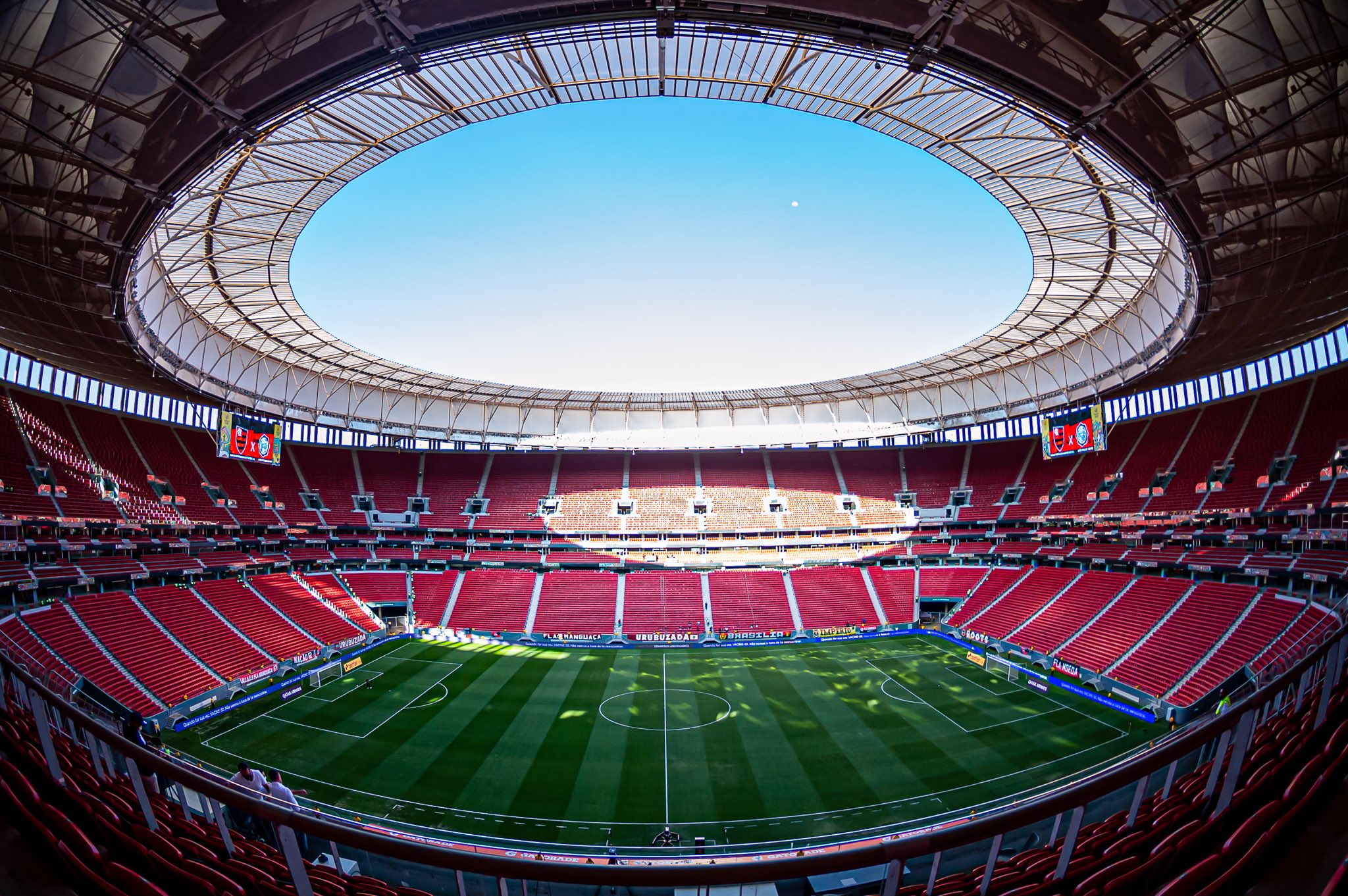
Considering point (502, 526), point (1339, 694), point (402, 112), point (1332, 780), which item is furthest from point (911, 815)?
point (502, 526)

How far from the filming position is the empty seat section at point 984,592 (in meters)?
44.2

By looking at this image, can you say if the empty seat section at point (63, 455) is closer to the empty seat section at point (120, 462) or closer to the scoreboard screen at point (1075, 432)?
the empty seat section at point (120, 462)

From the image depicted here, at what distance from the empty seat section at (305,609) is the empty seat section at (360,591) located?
A: 3.00 feet

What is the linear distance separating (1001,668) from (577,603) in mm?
27397

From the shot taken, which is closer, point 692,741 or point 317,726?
point 692,741

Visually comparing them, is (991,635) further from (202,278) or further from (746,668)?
(202,278)

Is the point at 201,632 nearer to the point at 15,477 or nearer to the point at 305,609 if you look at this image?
the point at 305,609

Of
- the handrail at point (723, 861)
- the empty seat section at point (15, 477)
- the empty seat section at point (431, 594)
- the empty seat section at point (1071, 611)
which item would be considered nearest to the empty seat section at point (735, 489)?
the empty seat section at point (1071, 611)

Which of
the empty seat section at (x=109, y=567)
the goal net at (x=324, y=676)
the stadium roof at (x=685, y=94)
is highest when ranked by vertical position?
the stadium roof at (x=685, y=94)

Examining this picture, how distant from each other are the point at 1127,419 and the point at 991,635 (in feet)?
73.9

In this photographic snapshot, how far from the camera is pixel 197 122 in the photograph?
608 inches

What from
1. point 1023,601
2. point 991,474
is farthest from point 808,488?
point 1023,601

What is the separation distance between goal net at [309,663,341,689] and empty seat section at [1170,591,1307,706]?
131ft

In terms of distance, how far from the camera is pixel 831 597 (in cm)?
4734
